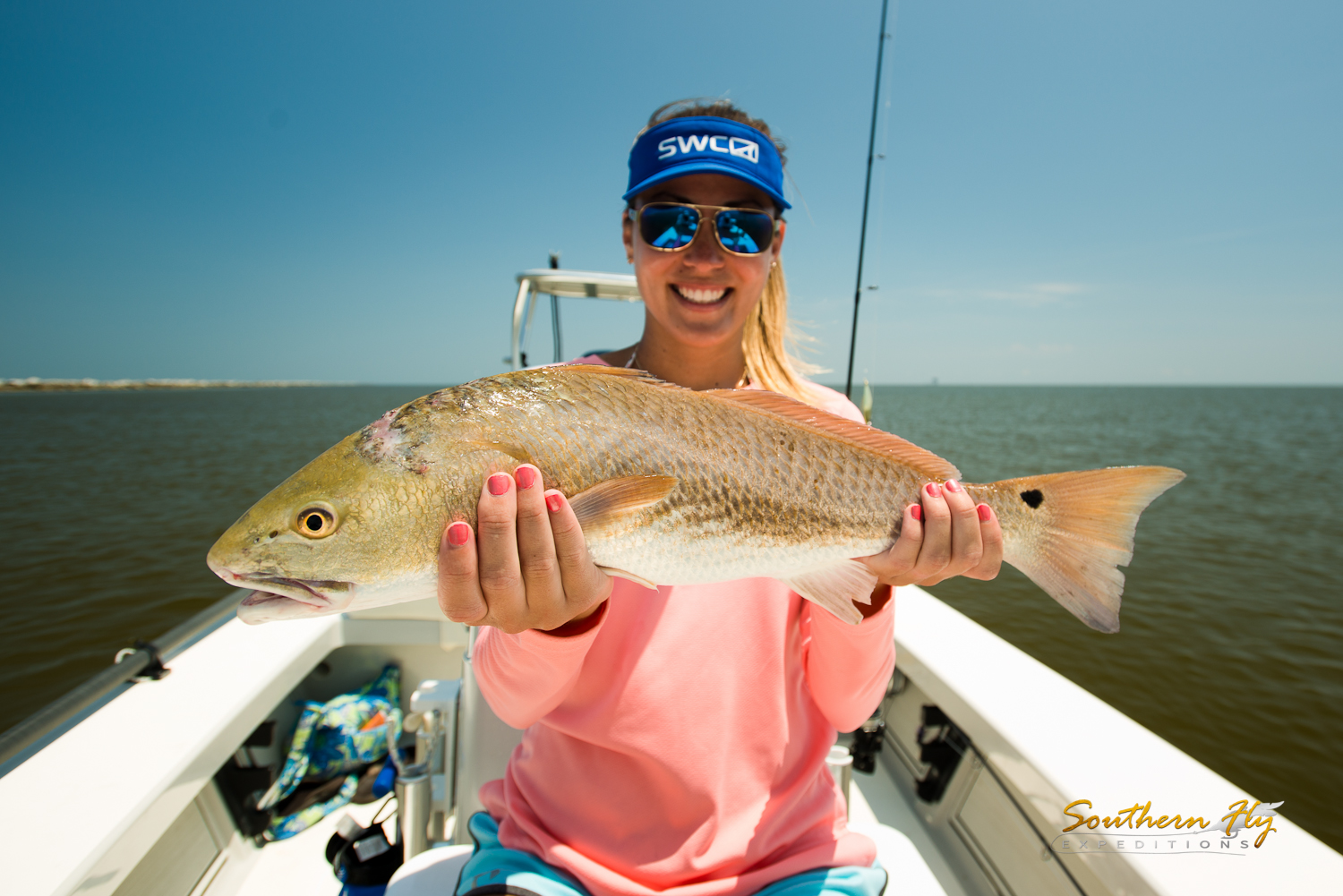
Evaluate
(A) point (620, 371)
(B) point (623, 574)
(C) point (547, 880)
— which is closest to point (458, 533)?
(B) point (623, 574)

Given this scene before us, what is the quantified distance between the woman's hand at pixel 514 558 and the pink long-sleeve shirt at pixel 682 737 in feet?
0.64

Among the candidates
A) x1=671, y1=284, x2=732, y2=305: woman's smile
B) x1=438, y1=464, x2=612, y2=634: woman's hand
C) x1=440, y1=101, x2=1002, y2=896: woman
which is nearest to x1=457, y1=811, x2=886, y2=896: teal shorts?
x1=440, y1=101, x2=1002, y2=896: woman

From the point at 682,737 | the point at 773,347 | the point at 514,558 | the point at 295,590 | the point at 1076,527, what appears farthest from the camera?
the point at 773,347

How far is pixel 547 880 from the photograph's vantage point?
6.23 ft

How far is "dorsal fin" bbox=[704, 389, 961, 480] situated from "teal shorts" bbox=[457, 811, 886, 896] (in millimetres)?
1451

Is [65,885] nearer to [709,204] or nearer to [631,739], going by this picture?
[631,739]

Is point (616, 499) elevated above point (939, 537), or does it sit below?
above

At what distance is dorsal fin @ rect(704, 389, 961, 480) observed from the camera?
7.02ft

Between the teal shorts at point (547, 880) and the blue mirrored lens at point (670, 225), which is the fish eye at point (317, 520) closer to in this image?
the teal shorts at point (547, 880)

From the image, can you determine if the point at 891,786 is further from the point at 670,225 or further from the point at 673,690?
the point at 670,225

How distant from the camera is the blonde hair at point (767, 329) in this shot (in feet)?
9.23

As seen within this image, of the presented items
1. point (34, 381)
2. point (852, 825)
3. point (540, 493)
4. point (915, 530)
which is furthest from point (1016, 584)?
point (34, 381)

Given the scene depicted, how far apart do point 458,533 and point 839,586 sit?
131 cm

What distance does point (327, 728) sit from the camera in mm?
4215
